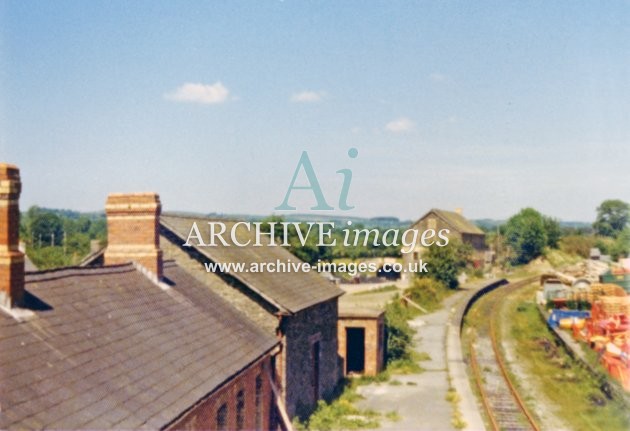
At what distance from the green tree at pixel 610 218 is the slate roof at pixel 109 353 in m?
91.7

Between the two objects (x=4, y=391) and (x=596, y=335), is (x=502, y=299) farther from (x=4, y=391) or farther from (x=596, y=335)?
(x=4, y=391)

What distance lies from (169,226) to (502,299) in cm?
3422

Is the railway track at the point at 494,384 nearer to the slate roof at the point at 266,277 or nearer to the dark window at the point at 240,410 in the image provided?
the slate roof at the point at 266,277

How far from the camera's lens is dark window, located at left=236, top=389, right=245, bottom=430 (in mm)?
11680

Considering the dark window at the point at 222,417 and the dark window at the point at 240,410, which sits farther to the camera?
the dark window at the point at 240,410

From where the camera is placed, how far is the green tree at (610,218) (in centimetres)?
9219

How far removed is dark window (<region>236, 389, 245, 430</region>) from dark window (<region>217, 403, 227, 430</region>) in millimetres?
845

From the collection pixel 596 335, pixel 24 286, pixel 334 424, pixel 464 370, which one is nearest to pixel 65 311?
pixel 24 286

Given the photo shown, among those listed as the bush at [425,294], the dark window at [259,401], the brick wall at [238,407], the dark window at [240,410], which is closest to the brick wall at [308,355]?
the brick wall at [238,407]

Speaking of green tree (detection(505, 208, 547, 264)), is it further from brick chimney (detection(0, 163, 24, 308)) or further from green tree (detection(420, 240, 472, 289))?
brick chimney (detection(0, 163, 24, 308))

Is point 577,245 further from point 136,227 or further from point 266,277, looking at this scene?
point 136,227

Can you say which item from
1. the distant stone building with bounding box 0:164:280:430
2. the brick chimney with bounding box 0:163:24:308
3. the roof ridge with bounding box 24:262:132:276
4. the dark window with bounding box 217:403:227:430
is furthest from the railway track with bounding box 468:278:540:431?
the brick chimney with bounding box 0:163:24:308

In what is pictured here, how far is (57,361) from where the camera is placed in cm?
795

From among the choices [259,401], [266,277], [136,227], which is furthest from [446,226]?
[136,227]
